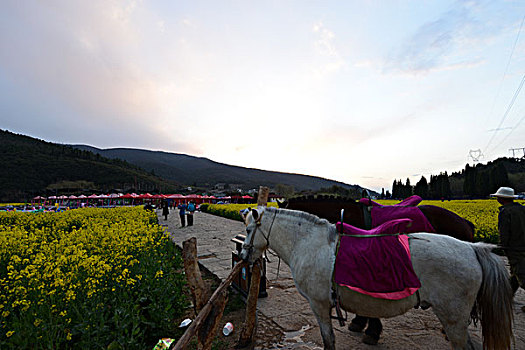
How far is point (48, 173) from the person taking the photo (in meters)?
72.9

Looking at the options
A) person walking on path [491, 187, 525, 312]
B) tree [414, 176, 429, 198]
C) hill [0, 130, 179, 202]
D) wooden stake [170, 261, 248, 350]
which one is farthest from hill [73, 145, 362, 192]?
wooden stake [170, 261, 248, 350]

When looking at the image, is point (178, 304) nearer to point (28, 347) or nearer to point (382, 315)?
point (28, 347)

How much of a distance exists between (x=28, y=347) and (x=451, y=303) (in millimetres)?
4139

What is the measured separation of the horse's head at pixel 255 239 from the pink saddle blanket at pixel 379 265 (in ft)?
3.26

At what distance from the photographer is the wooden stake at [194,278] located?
266 centimetres

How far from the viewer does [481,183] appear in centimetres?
4756

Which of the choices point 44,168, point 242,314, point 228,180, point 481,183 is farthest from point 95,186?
point 481,183

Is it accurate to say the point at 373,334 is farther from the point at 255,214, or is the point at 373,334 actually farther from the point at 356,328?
the point at 255,214

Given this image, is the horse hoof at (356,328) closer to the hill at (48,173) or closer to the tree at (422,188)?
the tree at (422,188)

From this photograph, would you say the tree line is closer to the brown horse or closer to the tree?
the tree

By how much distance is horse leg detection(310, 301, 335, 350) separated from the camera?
Answer: 8.64 feet

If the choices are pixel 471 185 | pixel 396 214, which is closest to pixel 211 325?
pixel 396 214

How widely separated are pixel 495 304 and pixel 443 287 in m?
0.47

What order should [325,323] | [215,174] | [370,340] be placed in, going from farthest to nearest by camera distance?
[215,174] → [370,340] → [325,323]
